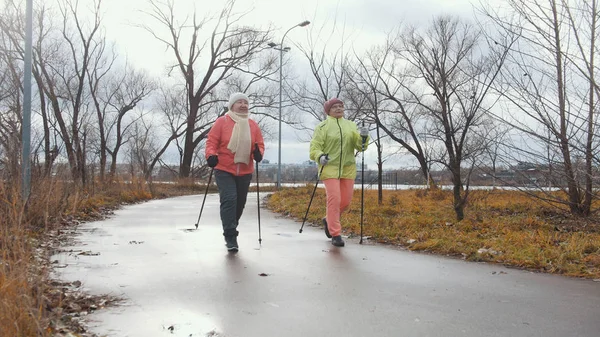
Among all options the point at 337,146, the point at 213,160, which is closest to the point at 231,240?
the point at 213,160

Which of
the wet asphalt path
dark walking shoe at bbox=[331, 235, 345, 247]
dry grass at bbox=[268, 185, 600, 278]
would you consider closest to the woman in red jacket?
the wet asphalt path

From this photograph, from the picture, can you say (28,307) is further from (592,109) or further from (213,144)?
(592,109)

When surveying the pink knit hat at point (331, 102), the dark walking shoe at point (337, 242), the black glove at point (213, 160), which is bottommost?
the dark walking shoe at point (337, 242)

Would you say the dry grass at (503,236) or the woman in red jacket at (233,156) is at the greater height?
the woman in red jacket at (233,156)

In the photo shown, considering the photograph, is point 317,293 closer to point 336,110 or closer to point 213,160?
point 213,160

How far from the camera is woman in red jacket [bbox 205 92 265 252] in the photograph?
625cm

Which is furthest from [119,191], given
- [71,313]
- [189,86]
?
[189,86]

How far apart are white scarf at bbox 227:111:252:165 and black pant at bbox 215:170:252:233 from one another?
23cm

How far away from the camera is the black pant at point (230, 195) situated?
6230mm

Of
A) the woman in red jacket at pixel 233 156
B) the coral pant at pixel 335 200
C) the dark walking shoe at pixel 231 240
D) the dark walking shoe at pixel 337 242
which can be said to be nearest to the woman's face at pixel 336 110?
the coral pant at pixel 335 200

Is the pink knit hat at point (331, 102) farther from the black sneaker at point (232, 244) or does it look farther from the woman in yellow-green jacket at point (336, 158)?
the black sneaker at point (232, 244)

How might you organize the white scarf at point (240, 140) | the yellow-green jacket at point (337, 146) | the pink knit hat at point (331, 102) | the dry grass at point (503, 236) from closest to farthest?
the dry grass at point (503, 236), the white scarf at point (240, 140), the yellow-green jacket at point (337, 146), the pink knit hat at point (331, 102)

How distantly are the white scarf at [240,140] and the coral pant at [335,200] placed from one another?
1.15 metres

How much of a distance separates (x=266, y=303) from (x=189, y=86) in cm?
3232
